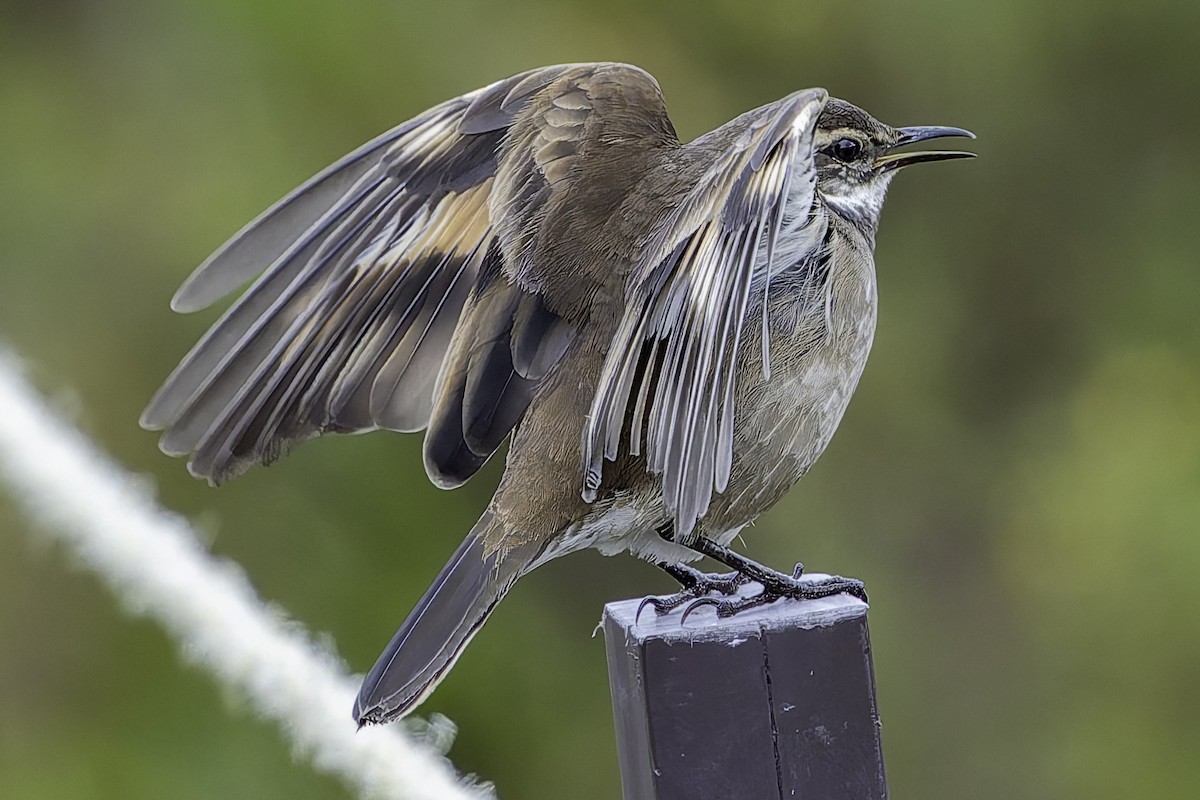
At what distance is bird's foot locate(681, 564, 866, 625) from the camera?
126 inches

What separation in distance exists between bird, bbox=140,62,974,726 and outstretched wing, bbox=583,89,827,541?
1 cm

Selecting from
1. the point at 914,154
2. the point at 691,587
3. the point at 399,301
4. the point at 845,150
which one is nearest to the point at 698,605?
the point at 691,587

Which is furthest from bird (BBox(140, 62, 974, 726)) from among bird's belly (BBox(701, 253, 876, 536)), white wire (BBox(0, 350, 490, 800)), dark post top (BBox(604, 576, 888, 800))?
dark post top (BBox(604, 576, 888, 800))

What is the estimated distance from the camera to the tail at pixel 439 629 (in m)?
3.14

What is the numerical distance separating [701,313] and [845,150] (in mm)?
1586

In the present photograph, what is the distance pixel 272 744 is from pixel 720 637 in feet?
12.2

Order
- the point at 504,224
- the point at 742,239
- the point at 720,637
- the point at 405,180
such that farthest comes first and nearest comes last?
1. the point at 405,180
2. the point at 504,224
3. the point at 742,239
4. the point at 720,637

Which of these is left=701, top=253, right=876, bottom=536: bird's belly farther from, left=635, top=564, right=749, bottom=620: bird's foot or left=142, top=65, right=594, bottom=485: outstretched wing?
left=142, top=65, right=594, bottom=485: outstretched wing

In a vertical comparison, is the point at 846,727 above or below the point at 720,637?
below

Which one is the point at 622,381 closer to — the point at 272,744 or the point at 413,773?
the point at 413,773

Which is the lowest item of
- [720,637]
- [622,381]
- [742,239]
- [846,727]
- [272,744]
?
[272,744]

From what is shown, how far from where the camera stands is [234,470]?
12.7ft

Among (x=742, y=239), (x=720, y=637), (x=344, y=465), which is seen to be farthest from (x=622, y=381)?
(x=344, y=465)

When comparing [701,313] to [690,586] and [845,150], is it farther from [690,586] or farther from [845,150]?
Result: [845,150]
